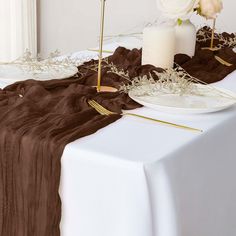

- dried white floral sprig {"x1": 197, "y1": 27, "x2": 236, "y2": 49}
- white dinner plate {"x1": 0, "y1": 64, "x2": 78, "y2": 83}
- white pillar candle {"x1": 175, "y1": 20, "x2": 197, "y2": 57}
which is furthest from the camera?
dried white floral sprig {"x1": 197, "y1": 27, "x2": 236, "y2": 49}

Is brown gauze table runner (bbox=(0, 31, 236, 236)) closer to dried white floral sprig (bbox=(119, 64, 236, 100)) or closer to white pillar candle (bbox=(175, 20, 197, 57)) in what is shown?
dried white floral sprig (bbox=(119, 64, 236, 100))

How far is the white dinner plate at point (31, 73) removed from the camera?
5.77 feet

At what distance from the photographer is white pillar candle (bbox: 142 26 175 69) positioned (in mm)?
1945

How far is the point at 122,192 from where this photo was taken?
1199 mm

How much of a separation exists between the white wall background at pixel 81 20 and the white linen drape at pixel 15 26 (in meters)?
0.13

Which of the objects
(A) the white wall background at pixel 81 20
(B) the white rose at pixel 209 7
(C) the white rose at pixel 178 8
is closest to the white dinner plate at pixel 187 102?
(C) the white rose at pixel 178 8

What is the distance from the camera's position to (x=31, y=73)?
1.80 metres

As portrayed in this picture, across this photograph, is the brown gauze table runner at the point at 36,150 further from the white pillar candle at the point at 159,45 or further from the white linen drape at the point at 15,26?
the white linen drape at the point at 15,26

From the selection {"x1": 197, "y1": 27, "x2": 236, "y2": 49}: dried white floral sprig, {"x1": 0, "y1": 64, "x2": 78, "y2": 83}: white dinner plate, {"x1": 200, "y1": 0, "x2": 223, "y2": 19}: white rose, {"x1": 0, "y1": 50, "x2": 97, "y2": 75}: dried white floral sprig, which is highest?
{"x1": 200, "y1": 0, "x2": 223, "y2": 19}: white rose

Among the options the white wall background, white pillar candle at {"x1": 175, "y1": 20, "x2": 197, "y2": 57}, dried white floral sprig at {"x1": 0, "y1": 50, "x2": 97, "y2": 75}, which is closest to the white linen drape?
the white wall background

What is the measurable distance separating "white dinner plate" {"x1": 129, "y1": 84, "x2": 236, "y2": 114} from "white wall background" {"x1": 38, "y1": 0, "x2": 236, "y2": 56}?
7.75 ft

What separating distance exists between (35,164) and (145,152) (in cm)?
23

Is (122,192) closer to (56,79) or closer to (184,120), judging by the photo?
(184,120)

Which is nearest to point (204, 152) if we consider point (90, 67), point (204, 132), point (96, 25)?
point (204, 132)
